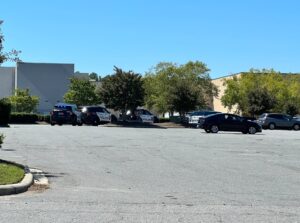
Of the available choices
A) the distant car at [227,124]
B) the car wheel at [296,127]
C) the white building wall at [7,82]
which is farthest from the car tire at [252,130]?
the white building wall at [7,82]

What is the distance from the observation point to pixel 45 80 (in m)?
84.5

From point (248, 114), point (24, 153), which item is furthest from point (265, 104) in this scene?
point (24, 153)

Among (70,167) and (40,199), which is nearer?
(40,199)

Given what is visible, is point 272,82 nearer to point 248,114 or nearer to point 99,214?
point 248,114

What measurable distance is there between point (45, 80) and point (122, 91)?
117ft

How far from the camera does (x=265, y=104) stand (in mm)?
60875

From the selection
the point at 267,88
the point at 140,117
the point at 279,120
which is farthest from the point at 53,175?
the point at 267,88

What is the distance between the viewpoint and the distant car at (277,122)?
5200cm

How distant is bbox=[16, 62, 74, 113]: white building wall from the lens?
8338cm

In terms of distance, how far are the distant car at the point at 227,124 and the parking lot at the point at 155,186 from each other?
16116mm

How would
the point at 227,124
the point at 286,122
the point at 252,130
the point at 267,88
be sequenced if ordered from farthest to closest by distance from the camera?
the point at 267,88
the point at 286,122
the point at 252,130
the point at 227,124

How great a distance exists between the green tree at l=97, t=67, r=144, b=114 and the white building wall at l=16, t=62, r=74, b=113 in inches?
1277

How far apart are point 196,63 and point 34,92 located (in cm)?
2503

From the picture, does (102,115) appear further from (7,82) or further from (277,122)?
(7,82)
